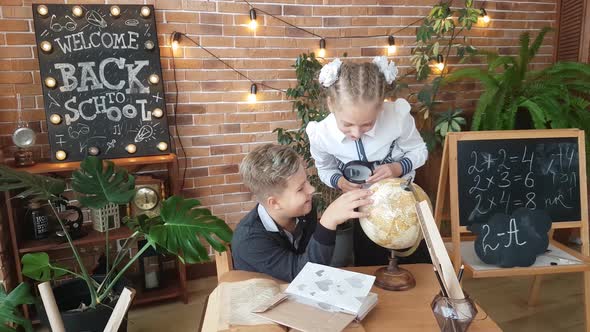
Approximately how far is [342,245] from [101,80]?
1875mm

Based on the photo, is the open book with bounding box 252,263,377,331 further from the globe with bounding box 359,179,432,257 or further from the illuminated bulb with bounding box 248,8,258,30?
the illuminated bulb with bounding box 248,8,258,30

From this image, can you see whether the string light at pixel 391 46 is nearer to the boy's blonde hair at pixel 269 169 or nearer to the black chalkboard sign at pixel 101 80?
the black chalkboard sign at pixel 101 80

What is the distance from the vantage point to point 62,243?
2.22 m

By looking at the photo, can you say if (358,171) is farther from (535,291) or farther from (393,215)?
(535,291)

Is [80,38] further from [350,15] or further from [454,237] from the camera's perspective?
[454,237]

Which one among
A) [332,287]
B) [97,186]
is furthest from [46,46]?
[332,287]

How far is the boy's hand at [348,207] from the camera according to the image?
1057 mm

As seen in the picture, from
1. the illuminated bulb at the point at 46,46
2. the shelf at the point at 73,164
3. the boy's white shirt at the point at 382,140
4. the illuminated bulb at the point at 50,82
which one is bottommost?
the shelf at the point at 73,164

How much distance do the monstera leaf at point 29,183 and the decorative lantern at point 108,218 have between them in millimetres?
682

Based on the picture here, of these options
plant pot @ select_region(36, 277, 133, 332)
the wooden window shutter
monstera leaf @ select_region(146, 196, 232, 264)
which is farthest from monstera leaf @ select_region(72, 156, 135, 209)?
the wooden window shutter

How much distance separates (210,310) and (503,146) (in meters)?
1.39

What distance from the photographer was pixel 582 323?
2.25 meters

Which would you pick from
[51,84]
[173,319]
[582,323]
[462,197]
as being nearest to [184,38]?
[51,84]

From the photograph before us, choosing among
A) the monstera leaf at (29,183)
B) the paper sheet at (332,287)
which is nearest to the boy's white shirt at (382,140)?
the paper sheet at (332,287)
